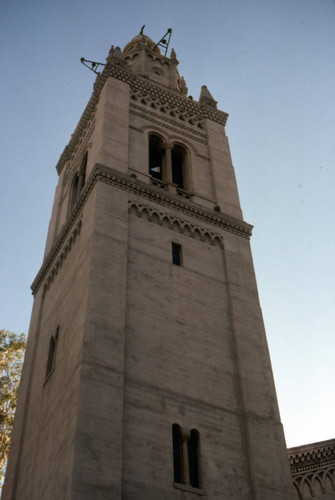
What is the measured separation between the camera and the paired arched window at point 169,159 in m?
28.3

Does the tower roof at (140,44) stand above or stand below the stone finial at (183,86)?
above

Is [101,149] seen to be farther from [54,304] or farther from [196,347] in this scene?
[196,347]

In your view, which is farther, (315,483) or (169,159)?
(169,159)

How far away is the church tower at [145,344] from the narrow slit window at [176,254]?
46mm

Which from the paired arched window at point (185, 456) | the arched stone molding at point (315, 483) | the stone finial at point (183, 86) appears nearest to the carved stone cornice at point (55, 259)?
the paired arched window at point (185, 456)

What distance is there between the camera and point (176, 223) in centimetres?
2420

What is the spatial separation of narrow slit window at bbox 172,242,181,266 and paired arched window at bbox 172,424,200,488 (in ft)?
21.6

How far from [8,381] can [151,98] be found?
1396 centimetres

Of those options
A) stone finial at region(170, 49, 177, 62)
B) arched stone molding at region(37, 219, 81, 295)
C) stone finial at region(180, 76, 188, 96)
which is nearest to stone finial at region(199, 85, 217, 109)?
stone finial at region(180, 76, 188, 96)

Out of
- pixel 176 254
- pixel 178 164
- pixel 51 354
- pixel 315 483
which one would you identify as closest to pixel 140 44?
pixel 178 164

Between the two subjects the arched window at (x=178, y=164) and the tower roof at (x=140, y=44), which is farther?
the tower roof at (x=140, y=44)

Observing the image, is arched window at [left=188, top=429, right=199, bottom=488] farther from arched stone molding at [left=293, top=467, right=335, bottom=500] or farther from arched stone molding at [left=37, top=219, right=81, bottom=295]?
arched stone molding at [left=37, top=219, right=81, bottom=295]

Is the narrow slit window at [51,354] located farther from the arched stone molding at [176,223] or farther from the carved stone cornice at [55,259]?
the arched stone molding at [176,223]

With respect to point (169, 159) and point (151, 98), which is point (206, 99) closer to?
point (151, 98)
